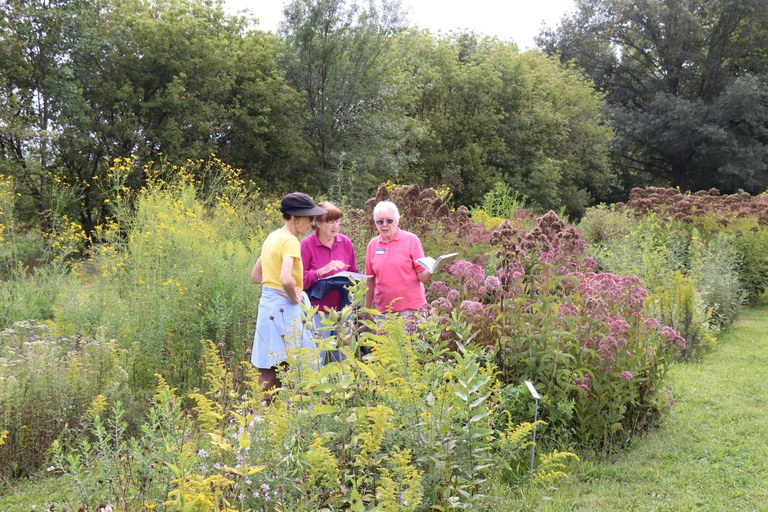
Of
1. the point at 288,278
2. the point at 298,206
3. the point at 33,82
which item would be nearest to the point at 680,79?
the point at 33,82

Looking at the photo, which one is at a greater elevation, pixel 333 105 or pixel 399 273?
pixel 333 105

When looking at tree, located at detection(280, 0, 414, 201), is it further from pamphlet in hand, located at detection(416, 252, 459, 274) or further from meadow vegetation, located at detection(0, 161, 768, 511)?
pamphlet in hand, located at detection(416, 252, 459, 274)

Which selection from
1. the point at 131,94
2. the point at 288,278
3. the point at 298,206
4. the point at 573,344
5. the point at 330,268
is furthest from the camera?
the point at 131,94

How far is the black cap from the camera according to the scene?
439 centimetres

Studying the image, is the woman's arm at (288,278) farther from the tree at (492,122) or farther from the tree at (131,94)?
the tree at (492,122)

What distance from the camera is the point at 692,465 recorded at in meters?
4.12

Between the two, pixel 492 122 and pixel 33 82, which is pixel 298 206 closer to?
pixel 33 82

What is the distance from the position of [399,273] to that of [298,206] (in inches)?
38.7

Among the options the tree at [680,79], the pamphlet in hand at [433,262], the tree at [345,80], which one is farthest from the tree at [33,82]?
the tree at [680,79]

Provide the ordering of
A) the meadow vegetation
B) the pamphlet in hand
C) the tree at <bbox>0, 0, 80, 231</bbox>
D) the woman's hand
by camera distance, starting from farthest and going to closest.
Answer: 1. the tree at <bbox>0, 0, 80, 231</bbox>
2. the woman's hand
3. the pamphlet in hand
4. the meadow vegetation

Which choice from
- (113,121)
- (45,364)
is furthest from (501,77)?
(45,364)

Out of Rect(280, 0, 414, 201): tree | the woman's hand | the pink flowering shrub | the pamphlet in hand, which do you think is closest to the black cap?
the woman's hand

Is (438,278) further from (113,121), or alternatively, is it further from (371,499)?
(113,121)

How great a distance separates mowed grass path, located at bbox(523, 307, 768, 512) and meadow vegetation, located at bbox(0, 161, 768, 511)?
162mm
